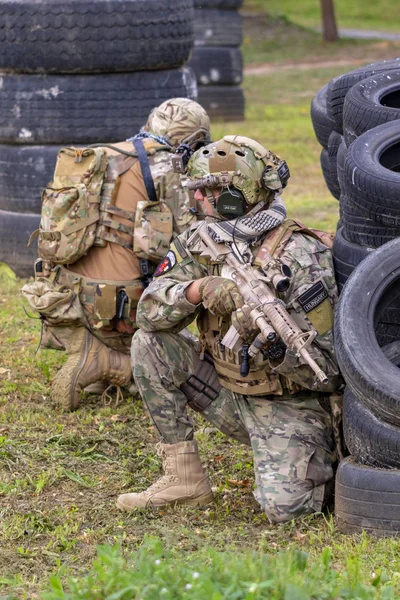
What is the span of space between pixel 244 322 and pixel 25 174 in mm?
4094

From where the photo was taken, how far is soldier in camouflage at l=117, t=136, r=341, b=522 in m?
4.20

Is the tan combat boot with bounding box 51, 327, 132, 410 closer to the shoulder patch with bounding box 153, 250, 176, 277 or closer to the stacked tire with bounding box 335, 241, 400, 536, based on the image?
the shoulder patch with bounding box 153, 250, 176, 277

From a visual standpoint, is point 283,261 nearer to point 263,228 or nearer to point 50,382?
point 263,228

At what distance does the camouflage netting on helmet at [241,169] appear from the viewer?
14.0ft

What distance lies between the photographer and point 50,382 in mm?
5934

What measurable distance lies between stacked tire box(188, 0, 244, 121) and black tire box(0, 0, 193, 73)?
29.8ft

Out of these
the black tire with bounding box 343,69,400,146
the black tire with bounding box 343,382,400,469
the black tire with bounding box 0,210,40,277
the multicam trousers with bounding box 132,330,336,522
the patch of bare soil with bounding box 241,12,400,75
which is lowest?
the patch of bare soil with bounding box 241,12,400,75

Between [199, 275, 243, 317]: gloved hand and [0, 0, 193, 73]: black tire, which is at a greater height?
[199, 275, 243, 317]: gloved hand

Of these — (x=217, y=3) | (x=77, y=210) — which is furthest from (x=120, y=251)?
(x=217, y=3)

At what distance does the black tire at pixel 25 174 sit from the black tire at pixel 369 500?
14.4 feet

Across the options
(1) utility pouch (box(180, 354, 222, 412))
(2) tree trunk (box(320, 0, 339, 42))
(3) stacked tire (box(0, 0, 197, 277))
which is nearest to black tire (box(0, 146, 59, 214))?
(3) stacked tire (box(0, 0, 197, 277))

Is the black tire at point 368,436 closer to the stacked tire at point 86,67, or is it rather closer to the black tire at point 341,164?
the black tire at point 341,164

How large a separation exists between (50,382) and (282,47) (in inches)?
931

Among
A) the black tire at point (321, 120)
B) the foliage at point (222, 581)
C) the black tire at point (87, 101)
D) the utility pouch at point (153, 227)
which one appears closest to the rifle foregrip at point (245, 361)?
the foliage at point (222, 581)
